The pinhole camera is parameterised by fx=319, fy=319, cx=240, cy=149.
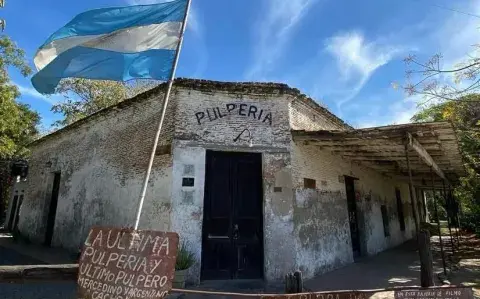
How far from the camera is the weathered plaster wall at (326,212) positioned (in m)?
7.91

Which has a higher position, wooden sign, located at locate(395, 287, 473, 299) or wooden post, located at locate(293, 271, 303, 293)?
wooden post, located at locate(293, 271, 303, 293)

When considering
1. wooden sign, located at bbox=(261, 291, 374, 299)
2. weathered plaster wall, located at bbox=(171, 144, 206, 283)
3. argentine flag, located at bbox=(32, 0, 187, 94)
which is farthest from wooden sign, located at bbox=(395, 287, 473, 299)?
weathered plaster wall, located at bbox=(171, 144, 206, 283)

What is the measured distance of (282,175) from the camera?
25.5ft

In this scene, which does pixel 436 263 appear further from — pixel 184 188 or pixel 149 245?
pixel 149 245

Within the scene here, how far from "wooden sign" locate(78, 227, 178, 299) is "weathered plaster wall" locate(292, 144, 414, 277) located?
16.3ft

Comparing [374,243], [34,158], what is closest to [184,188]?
[374,243]

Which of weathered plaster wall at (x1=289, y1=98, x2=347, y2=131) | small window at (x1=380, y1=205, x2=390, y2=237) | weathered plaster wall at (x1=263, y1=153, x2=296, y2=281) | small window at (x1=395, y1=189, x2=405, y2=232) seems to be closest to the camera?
weathered plaster wall at (x1=263, y1=153, x2=296, y2=281)

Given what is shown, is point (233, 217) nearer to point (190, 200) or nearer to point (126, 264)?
point (190, 200)

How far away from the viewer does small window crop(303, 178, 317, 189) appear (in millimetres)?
8250

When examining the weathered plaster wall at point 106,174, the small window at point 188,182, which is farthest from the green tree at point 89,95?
the small window at point 188,182

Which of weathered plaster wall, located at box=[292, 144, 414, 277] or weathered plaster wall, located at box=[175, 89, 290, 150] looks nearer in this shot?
weathered plaster wall, located at box=[175, 89, 290, 150]

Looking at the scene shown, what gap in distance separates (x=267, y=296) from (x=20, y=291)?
19.9ft

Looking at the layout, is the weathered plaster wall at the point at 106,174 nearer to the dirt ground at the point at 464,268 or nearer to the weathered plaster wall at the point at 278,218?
the weathered plaster wall at the point at 278,218

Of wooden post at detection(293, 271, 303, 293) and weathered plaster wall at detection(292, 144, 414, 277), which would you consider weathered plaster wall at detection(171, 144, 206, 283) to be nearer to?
weathered plaster wall at detection(292, 144, 414, 277)
